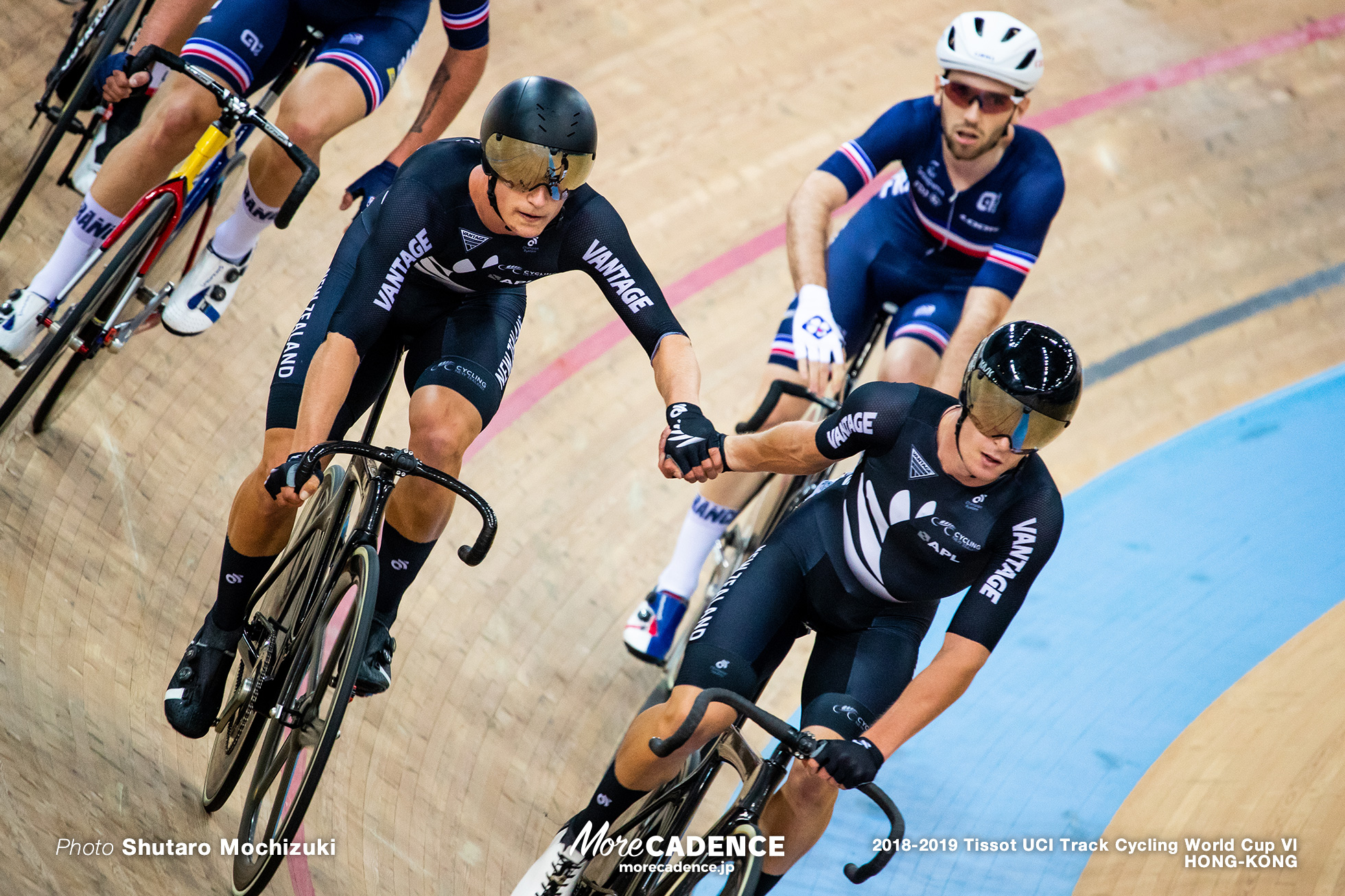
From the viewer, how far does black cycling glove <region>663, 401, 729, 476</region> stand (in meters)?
2.83

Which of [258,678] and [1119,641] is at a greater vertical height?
[258,678]

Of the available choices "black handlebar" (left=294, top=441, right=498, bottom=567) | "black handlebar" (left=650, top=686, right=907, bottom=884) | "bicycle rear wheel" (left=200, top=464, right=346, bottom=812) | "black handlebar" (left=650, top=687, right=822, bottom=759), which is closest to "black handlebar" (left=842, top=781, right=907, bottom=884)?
"black handlebar" (left=650, top=686, right=907, bottom=884)

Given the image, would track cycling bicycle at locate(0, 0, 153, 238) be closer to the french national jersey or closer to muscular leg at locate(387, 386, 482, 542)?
muscular leg at locate(387, 386, 482, 542)

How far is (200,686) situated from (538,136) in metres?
1.52

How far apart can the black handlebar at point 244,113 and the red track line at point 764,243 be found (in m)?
1.22

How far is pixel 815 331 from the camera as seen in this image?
3.62 m

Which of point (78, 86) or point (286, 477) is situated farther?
point (78, 86)

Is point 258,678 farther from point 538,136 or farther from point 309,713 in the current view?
point 538,136

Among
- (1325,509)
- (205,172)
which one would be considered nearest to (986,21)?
(205,172)

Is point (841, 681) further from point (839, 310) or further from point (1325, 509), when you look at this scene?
point (1325, 509)

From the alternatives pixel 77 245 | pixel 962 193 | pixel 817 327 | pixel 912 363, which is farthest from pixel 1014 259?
pixel 77 245

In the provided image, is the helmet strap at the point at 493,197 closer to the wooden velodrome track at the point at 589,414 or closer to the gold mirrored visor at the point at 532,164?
the gold mirrored visor at the point at 532,164

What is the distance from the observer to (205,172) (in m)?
3.94

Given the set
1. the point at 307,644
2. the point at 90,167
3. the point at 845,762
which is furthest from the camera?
the point at 90,167
